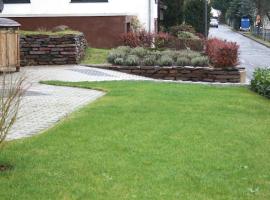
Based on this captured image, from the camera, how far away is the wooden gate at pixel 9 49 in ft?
55.2

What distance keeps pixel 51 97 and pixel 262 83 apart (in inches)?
215

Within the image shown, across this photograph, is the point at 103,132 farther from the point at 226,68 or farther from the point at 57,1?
the point at 57,1

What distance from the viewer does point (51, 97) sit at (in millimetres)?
12586

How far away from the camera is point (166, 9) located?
43.9m

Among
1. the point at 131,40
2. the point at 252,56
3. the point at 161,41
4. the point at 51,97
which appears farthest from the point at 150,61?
the point at 252,56

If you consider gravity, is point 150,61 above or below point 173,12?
below

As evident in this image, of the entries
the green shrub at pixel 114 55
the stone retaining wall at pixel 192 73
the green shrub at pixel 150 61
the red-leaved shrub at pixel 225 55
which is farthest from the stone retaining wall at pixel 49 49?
the red-leaved shrub at pixel 225 55

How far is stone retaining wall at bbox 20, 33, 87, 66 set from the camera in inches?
784

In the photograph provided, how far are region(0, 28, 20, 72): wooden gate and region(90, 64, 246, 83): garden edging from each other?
3431mm

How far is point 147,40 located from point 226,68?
19.0ft

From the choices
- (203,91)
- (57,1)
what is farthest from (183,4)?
(203,91)

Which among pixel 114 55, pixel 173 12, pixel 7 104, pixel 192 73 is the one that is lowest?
pixel 192 73

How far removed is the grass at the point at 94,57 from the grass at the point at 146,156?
32.1 ft

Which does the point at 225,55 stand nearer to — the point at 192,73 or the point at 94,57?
the point at 192,73
